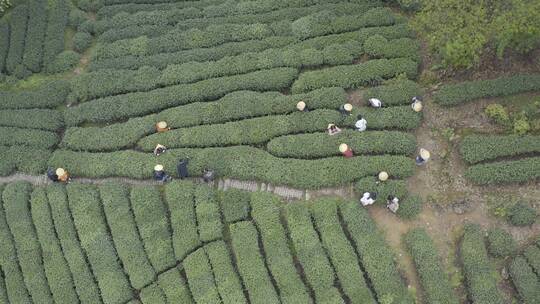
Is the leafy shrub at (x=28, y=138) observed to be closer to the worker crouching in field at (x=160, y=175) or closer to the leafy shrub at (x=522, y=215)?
the worker crouching in field at (x=160, y=175)

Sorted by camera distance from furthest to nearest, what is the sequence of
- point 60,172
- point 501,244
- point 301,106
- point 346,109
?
A: point 301,106 → point 60,172 → point 346,109 → point 501,244

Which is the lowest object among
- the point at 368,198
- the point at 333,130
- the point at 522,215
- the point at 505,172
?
the point at 522,215

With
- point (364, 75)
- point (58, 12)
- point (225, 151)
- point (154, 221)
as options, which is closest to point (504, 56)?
point (364, 75)

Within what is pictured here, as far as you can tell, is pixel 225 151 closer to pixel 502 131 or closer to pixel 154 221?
pixel 154 221

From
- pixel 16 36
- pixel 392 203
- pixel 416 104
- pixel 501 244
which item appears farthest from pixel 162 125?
pixel 501 244

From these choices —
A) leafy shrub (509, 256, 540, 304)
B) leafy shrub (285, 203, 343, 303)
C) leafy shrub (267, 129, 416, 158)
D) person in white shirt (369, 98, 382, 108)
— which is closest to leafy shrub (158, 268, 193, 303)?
leafy shrub (285, 203, 343, 303)

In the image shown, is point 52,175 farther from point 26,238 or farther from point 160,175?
point 160,175

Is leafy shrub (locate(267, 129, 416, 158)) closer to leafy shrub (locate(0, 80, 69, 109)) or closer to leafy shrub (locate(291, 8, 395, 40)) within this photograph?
leafy shrub (locate(291, 8, 395, 40))
